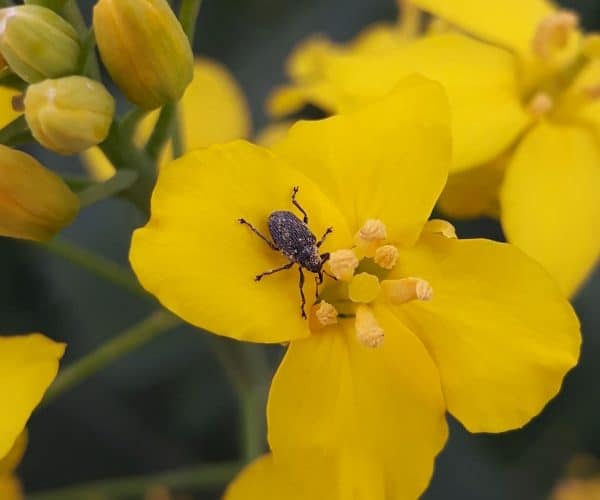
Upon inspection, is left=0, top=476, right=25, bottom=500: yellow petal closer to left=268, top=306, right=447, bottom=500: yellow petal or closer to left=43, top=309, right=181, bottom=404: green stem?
left=43, top=309, right=181, bottom=404: green stem

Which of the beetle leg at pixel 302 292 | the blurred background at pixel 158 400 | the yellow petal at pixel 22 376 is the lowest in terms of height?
the blurred background at pixel 158 400

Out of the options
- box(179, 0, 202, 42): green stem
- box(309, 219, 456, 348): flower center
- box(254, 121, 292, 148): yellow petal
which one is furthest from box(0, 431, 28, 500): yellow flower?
box(254, 121, 292, 148): yellow petal

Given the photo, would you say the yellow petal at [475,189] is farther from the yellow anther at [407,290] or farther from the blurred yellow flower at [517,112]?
the yellow anther at [407,290]

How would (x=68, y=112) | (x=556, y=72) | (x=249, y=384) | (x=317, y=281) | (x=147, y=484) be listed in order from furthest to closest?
(x=147, y=484) < (x=249, y=384) < (x=556, y=72) < (x=317, y=281) < (x=68, y=112)

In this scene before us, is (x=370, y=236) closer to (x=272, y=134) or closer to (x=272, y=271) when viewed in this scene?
(x=272, y=271)

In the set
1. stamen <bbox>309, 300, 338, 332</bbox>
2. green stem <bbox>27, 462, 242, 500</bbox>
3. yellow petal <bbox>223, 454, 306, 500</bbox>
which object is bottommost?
green stem <bbox>27, 462, 242, 500</bbox>

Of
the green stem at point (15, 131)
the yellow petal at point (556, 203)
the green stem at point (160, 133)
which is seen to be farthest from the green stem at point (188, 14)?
the yellow petal at point (556, 203)

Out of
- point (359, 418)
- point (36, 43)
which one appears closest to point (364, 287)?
point (359, 418)
